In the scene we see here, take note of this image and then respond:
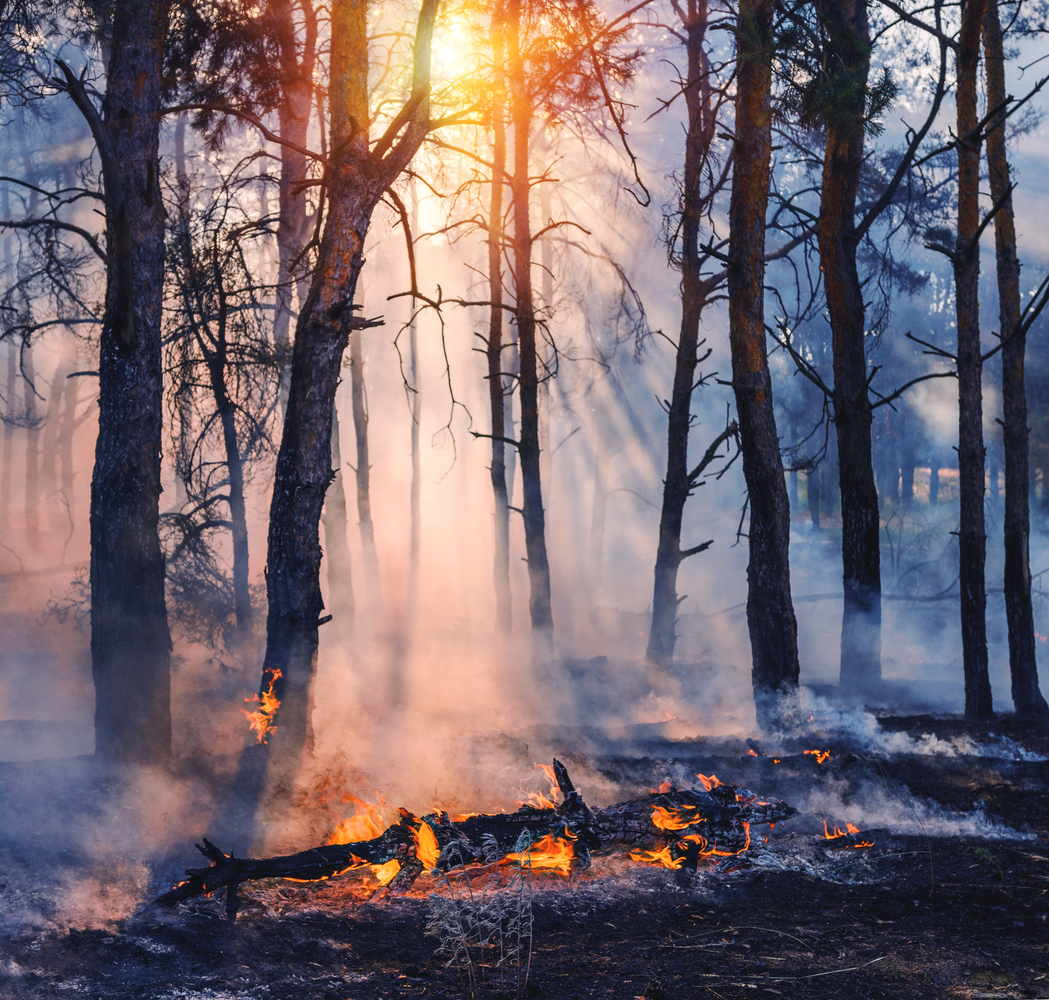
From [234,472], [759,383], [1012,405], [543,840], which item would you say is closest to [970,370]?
[1012,405]

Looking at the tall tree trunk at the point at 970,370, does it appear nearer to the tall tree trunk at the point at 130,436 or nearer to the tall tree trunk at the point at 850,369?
the tall tree trunk at the point at 850,369

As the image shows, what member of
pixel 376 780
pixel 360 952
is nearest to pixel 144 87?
pixel 376 780

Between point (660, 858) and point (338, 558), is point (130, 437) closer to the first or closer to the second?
point (660, 858)

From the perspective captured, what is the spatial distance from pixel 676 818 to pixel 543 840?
1.11m

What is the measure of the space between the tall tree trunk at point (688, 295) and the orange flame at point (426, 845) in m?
7.16

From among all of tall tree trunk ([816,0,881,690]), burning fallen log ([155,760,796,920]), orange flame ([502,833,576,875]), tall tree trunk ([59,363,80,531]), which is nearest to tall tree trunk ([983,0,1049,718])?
tall tree trunk ([816,0,881,690])

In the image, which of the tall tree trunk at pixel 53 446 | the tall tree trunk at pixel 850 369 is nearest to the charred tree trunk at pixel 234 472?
the tall tree trunk at pixel 850 369

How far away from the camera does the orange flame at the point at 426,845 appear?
5699mm

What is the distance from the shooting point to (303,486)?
7289 millimetres

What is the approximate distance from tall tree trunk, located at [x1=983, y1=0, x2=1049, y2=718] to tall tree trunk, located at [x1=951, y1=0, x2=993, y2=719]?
723 mm

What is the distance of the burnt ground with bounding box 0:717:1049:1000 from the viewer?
13.1 ft

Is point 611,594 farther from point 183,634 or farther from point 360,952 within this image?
point 360,952

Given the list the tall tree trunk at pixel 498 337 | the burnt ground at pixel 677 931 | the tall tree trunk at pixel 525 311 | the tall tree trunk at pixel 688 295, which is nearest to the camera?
the burnt ground at pixel 677 931

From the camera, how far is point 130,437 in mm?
7254
